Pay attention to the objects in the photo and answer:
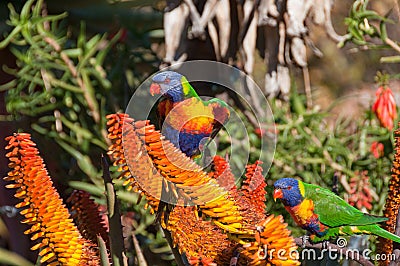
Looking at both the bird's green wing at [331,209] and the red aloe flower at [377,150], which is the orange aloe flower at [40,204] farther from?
the red aloe flower at [377,150]

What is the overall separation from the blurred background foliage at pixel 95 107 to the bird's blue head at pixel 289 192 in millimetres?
229

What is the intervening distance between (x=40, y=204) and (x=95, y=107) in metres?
0.41

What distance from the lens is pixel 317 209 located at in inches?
9.9

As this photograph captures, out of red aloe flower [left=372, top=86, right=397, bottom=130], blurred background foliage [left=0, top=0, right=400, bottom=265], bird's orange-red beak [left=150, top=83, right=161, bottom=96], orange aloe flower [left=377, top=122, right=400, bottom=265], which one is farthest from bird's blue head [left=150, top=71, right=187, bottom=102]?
red aloe flower [left=372, top=86, right=397, bottom=130]

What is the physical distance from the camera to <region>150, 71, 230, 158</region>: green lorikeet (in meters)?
0.29

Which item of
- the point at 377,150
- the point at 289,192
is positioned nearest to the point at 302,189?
the point at 289,192

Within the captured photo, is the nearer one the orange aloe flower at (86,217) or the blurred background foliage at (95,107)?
the orange aloe flower at (86,217)

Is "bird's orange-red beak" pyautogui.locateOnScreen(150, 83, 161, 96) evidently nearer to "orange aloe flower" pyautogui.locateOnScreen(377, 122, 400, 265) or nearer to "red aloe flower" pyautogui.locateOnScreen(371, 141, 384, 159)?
"orange aloe flower" pyautogui.locateOnScreen(377, 122, 400, 265)

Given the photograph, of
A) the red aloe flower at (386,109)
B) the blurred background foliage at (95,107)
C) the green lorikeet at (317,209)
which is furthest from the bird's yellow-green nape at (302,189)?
→ the red aloe flower at (386,109)

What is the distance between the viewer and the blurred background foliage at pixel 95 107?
1.79ft

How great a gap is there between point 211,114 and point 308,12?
47 cm

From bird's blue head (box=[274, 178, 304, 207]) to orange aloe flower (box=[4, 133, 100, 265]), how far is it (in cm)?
8

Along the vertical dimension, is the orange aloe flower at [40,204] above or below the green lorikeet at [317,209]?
above

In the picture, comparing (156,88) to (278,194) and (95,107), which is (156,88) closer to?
(278,194)
